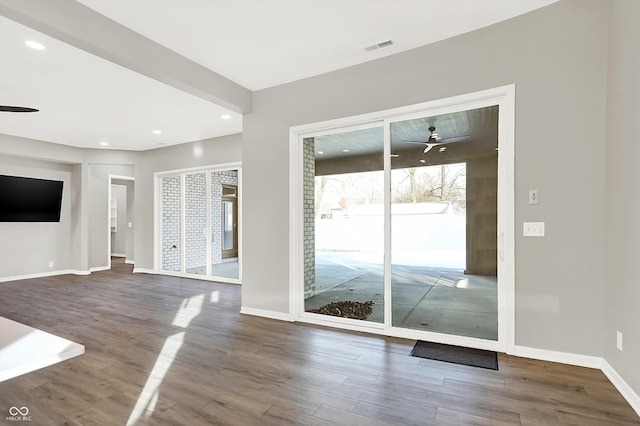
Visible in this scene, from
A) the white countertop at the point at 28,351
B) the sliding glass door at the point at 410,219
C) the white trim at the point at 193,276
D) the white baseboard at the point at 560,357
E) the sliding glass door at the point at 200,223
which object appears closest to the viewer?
the white countertop at the point at 28,351

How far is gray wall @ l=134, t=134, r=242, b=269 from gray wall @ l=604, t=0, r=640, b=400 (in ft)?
20.2

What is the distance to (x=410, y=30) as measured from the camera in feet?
10.1

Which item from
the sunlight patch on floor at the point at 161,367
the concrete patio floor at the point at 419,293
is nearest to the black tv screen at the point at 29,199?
the sunlight patch on floor at the point at 161,367

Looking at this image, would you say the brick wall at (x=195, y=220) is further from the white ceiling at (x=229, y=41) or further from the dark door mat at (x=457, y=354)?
the dark door mat at (x=457, y=354)

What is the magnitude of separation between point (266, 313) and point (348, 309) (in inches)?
41.9

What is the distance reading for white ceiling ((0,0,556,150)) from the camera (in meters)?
2.74

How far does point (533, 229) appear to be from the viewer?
9.41ft

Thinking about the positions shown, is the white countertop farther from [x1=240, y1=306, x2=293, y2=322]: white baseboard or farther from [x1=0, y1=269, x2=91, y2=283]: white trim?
[x1=0, y1=269, x2=91, y2=283]: white trim

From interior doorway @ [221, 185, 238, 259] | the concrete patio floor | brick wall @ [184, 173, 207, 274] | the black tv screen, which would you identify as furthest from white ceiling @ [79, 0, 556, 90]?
the black tv screen

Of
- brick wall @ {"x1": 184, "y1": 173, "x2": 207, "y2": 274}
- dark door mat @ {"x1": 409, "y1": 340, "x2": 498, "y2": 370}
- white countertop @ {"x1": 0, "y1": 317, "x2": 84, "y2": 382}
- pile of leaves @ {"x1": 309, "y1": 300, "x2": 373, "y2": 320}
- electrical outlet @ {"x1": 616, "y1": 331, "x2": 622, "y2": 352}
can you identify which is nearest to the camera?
white countertop @ {"x1": 0, "y1": 317, "x2": 84, "y2": 382}

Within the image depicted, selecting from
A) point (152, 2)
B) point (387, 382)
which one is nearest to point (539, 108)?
point (387, 382)

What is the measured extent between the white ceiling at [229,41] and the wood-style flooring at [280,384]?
296 centimetres

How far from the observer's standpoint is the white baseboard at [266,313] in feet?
13.5

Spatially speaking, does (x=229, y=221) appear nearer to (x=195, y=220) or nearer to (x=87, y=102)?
(x=195, y=220)
